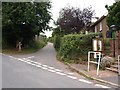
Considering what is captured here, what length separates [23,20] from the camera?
33.1 metres

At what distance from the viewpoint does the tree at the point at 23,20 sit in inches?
1286

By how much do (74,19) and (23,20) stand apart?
26.8 ft

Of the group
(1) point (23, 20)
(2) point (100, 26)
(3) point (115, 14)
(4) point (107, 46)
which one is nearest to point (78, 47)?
(4) point (107, 46)

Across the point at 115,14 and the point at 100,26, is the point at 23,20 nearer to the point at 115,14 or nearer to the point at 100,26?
the point at 100,26

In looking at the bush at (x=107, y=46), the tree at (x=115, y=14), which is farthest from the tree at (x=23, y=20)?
the tree at (x=115, y=14)

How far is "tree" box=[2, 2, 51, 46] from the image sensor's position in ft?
107

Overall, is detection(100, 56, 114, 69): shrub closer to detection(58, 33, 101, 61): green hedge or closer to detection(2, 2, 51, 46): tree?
detection(58, 33, 101, 61): green hedge

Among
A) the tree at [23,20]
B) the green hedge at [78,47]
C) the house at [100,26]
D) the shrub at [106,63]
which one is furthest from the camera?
the house at [100,26]

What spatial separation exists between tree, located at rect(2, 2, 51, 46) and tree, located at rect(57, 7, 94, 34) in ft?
7.59

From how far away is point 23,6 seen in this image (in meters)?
33.1

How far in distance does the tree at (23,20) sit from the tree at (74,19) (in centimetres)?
231

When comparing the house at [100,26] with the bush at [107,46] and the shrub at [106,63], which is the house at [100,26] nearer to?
the bush at [107,46]

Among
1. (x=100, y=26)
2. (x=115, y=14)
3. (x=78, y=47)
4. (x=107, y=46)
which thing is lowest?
(x=78, y=47)

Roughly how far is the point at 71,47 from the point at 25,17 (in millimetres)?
13143
